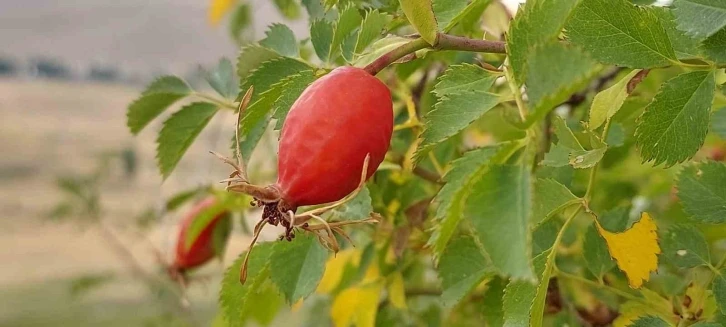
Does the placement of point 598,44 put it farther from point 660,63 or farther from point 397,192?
point 397,192

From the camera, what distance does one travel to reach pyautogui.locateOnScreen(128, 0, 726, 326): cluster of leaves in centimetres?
30

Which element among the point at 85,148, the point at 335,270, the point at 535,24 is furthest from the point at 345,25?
the point at 85,148

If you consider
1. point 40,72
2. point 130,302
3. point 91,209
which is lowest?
point 130,302

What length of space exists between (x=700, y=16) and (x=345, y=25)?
6.9 inches

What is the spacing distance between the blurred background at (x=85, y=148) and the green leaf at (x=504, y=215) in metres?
1.34

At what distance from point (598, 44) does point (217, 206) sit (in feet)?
1.57

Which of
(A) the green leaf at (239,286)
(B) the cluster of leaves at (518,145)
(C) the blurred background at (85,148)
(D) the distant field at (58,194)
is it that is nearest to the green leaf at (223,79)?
(B) the cluster of leaves at (518,145)

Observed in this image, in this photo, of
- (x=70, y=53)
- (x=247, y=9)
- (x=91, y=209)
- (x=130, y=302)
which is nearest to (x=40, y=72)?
(x=70, y=53)

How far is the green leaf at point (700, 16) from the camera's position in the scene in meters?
0.33

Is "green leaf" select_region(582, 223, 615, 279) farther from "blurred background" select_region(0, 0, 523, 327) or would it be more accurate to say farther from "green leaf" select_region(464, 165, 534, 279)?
"blurred background" select_region(0, 0, 523, 327)

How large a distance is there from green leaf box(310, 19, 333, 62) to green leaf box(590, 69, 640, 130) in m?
0.15

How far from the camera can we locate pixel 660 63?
0.37 m

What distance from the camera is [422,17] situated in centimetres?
34

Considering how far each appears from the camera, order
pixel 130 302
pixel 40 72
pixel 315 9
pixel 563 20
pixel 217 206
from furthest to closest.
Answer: pixel 40 72
pixel 130 302
pixel 217 206
pixel 315 9
pixel 563 20
